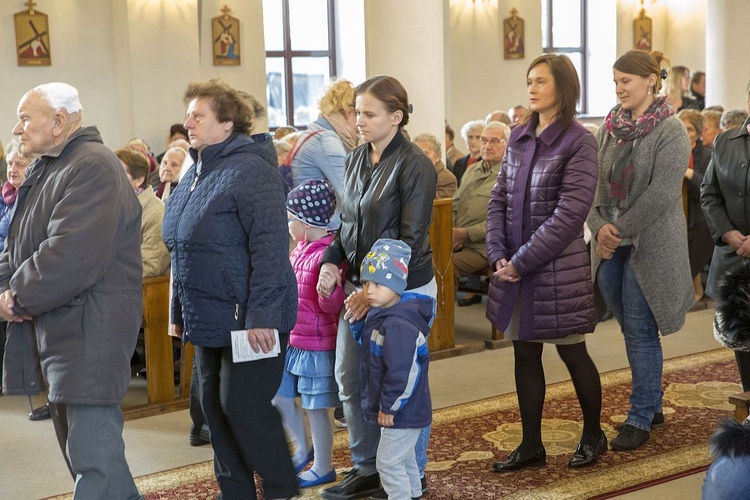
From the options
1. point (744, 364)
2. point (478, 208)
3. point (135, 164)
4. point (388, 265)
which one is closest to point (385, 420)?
point (388, 265)

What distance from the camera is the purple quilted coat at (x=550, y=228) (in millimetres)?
3926

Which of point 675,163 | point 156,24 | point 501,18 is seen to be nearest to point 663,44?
point 501,18

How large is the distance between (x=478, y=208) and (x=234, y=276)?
394 centimetres

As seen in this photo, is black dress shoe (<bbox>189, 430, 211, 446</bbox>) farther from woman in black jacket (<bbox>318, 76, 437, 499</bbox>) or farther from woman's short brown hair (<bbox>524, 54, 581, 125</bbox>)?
woman's short brown hair (<bbox>524, 54, 581, 125</bbox>)

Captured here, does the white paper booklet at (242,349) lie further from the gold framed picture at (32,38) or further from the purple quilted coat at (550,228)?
the gold framed picture at (32,38)

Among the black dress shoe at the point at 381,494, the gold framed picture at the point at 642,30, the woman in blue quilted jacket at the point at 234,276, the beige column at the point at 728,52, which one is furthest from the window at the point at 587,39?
the woman in blue quilted jacket at the point at 234,276

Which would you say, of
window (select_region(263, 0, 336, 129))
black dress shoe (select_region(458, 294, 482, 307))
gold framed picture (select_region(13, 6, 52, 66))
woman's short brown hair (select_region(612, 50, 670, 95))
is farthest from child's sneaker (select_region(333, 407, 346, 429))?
window (select_region(263, 0, 336, 129))

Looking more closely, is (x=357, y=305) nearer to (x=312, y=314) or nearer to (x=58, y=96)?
(x=312, y=314)

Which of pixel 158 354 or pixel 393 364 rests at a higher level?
pixel 393 364

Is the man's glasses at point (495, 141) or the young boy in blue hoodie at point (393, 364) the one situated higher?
the man's glasses at point (495, 141)

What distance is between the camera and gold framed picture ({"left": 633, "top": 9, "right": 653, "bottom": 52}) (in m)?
16.7

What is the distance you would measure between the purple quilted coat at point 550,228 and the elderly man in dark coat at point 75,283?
1522 mm

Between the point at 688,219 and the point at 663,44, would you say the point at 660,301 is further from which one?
the point at 663,44

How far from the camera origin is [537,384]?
4.13m
